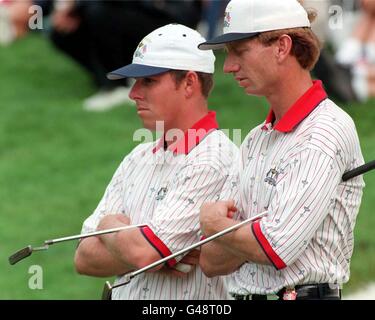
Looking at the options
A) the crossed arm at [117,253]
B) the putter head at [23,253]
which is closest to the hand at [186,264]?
the crossed arm at [117,253]

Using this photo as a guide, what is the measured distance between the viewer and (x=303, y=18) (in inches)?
158

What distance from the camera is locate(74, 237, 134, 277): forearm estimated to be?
4437 millimetres

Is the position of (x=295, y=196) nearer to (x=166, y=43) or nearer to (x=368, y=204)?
(x=166, y=43)

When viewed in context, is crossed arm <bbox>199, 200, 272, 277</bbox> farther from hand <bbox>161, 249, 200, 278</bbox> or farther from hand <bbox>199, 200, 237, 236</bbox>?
hand <bbox>161, 249, 200, 278</bbox>

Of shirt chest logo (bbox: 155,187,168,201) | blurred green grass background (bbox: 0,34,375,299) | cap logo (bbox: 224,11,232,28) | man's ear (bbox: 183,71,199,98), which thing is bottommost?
blurred green grass background (bbox: 0,34,375,299)

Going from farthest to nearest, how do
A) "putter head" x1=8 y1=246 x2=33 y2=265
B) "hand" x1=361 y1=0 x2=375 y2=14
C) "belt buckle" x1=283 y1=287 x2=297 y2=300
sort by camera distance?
1. "hand" x1=361 y1=0 x2=375 y2=14
2. "putter head" x1=8 y1=246 x2=33 y2=265
3. "belt buckle" x1=283 y1=287 x2=297 y2=300

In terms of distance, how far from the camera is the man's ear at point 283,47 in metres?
3.98

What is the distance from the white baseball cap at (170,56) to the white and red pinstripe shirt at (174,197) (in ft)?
0.66

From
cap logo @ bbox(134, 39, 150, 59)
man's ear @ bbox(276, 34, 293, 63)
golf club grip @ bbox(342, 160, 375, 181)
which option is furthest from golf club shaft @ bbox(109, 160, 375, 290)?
cap logo @ bbox(134, 39, 150, 59)

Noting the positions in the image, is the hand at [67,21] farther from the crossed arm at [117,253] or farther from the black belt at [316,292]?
the black belt at [316,292]

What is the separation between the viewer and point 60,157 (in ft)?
32.2
